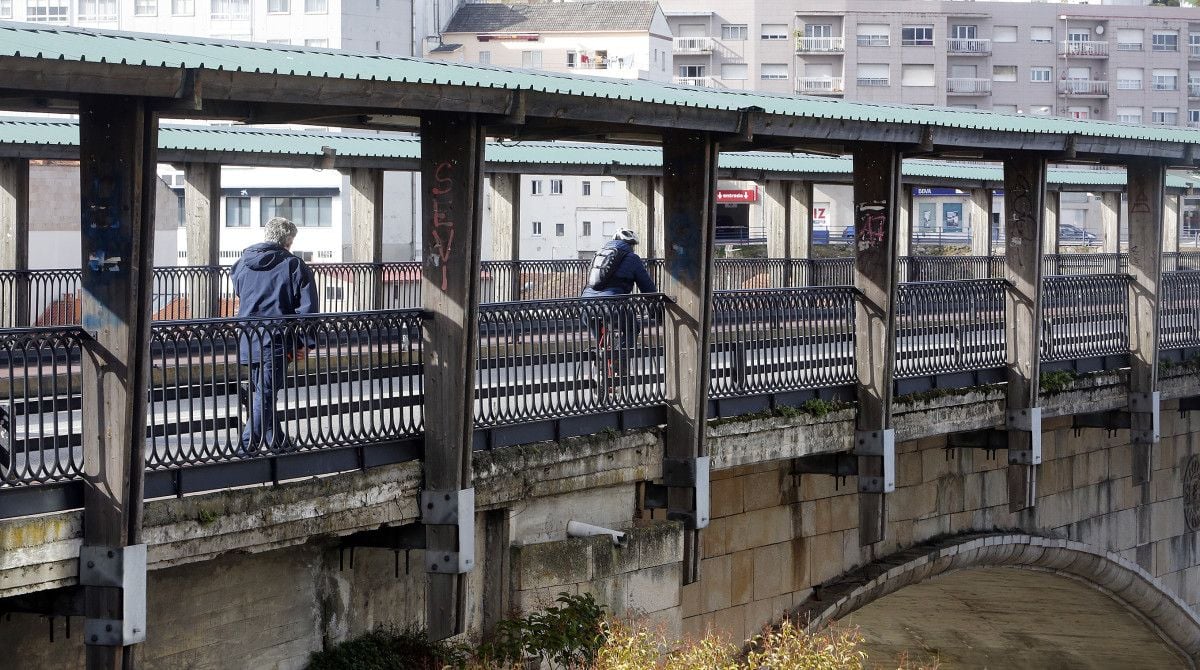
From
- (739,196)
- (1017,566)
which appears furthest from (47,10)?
(1017,566)

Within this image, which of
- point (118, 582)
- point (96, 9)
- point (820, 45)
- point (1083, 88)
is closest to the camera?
point (118, 582)

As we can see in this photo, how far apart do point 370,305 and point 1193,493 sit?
1208 cm

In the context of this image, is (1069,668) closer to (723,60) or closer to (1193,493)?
(1193,493)

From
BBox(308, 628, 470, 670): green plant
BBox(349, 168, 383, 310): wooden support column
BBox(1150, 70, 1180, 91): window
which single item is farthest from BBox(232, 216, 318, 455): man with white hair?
BBox(1150, 70, 1180, 91): window

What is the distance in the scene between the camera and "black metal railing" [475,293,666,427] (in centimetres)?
1100

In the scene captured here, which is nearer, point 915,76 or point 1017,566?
point 1017,566

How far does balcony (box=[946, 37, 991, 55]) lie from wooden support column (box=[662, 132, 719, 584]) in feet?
218

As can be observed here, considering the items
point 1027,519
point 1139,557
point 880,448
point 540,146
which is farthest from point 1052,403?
point 540,146

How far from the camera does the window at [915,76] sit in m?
75.9

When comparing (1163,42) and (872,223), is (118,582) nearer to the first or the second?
(872,223)

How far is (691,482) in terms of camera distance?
12.4 m

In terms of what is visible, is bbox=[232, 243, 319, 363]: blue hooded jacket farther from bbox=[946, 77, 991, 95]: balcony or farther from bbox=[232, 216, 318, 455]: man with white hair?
bbox=[946, 77, 991, 95]: balcony

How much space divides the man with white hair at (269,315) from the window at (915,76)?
68.3 m

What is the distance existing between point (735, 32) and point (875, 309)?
216 ft
